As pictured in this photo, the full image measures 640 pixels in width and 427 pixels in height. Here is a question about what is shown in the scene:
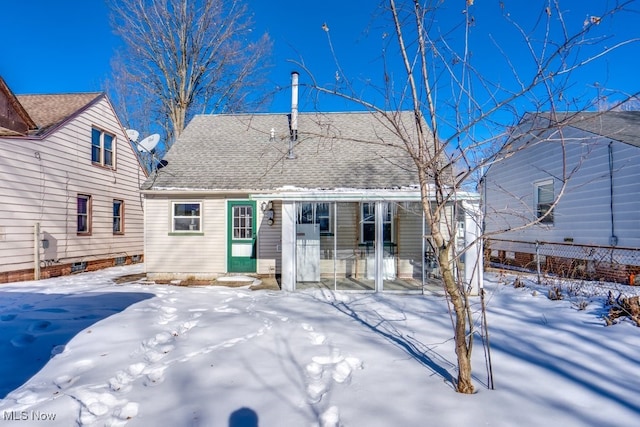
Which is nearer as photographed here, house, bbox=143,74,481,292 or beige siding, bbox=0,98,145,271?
beige siding, bbox=0,98,145,271

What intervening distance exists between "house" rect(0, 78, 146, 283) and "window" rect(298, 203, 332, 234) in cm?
550

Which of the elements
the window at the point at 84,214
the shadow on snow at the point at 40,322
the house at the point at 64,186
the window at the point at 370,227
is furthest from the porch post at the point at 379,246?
the window at the point at 84,214

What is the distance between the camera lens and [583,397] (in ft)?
9.72

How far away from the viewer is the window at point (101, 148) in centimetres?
1132

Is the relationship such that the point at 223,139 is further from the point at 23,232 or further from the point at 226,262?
the point at 23,232

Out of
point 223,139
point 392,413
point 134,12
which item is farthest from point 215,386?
point 134,12

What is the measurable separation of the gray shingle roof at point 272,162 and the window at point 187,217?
0.59 metres

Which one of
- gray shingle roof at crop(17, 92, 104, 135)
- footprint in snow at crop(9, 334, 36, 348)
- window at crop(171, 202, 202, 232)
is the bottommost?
footprint in snow at crop(9, 334, 36, 348)

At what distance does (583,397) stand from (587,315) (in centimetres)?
309

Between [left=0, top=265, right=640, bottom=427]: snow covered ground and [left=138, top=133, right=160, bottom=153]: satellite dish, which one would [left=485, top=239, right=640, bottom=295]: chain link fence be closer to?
[left=0, top=265, right=640, bottom=427]: snow covered ground

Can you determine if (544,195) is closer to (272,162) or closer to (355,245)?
(355,245)

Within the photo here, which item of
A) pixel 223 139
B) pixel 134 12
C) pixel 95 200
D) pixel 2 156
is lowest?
pixel 95 200

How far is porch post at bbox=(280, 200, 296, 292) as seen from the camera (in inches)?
312

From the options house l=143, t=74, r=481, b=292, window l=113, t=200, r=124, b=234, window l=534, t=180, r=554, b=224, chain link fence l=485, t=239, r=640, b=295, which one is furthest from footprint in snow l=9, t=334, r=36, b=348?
window l=534, t=180, r=554, b=224
